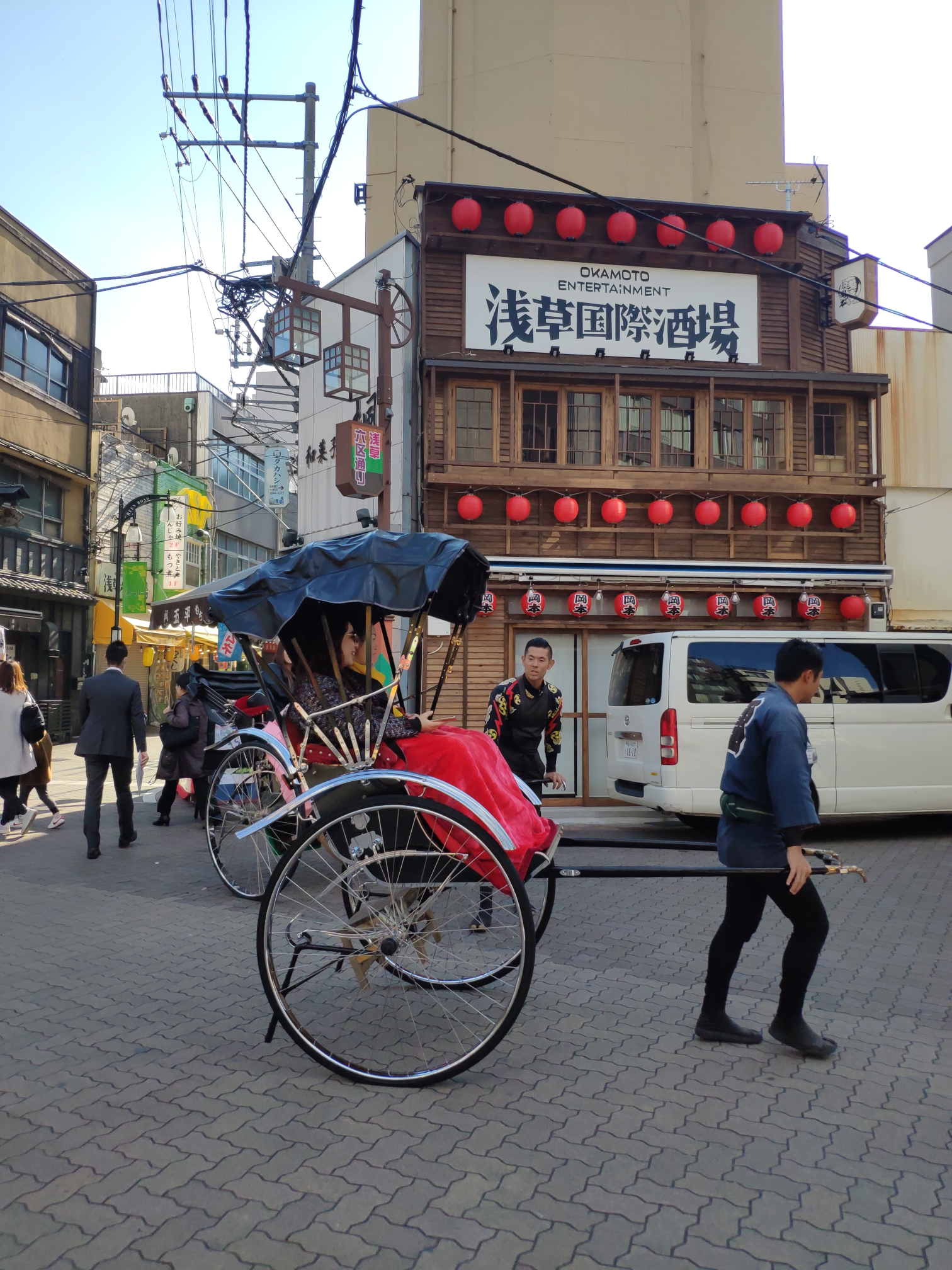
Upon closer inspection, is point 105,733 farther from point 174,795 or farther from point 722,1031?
point 722,1031

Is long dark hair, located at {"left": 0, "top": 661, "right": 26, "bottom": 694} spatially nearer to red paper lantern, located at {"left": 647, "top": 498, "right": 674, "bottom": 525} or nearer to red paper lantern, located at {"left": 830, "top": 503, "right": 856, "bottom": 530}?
red paper lantern, located at {"left": 647, "top": 498, "right": 674, "bottom": 525}

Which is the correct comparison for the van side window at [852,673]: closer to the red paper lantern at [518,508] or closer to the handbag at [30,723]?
the red paper lantern at [518,508]

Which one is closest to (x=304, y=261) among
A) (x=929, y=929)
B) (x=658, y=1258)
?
(x=929, y=929)

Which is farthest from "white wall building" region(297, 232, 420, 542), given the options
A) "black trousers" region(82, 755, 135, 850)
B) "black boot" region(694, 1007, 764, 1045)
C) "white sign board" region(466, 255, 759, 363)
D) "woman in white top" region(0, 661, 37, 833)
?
"black boot" region(694, 1007, 764, 1045)

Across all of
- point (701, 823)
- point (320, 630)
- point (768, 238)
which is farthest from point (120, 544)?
point (320, 630)

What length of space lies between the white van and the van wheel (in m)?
0.60

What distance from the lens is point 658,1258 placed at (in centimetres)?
265

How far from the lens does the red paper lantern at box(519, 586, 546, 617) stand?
1442 centimetres

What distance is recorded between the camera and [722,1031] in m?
4.27

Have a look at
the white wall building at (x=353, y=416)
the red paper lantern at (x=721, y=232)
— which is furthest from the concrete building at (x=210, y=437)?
the red paper lantern at (x=721, y=232)

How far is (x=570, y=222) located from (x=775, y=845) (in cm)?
1439

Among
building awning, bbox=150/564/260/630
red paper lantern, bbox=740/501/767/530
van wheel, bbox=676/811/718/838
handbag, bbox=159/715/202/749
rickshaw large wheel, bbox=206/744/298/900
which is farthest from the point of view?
red paper lantern, bbox=740/501/767/530

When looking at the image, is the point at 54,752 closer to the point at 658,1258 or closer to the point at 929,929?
the point at 929,929

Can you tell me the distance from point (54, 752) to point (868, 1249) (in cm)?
2147
